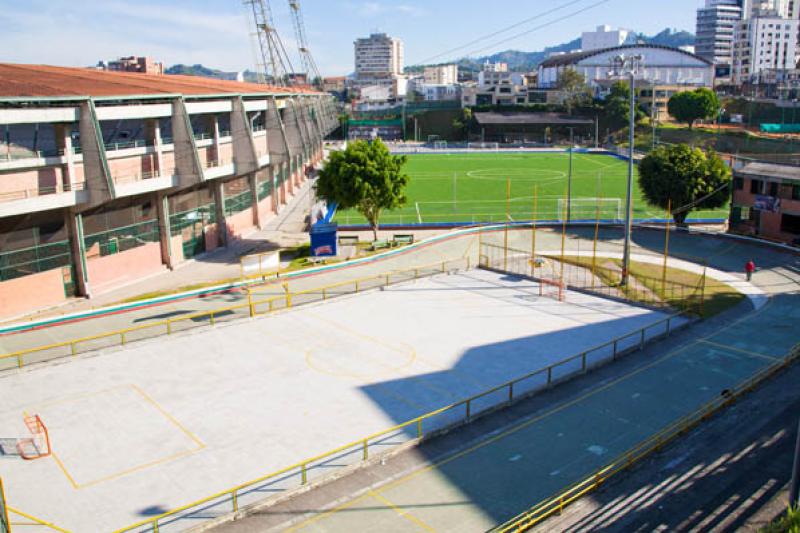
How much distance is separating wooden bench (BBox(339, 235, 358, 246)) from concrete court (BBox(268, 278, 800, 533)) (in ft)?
80.9

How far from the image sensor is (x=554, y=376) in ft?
76.7

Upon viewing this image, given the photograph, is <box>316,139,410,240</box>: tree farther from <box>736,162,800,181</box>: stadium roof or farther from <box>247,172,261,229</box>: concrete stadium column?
<box>736,162,800,181</box>: stadium roof

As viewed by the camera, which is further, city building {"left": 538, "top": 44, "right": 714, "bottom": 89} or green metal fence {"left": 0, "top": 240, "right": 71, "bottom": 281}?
city building {"left": 538, "top": 44, "right": 714, "bottom": 89}

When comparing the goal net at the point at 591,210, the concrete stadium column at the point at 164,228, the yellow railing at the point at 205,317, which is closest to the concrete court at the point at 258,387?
the yellow railing at the point at 205,317

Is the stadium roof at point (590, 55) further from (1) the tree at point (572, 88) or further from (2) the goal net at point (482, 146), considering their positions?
(2) the goal net at point (482, 146)

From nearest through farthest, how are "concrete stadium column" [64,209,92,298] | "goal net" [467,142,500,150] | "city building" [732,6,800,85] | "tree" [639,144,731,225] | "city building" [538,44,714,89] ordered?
1. "concrete stadium column" [64,209,92,298]
2. "tree" [639,144,731,225]
3. "goal net" [467,142,500,150]
4. "city building" [538,44,714,89]
5. "city building" [732,6,800,85]

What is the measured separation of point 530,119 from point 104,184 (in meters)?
114

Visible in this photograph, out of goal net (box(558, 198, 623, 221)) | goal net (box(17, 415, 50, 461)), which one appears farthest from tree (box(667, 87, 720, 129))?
goal net (box(17, 415, 50, 461))

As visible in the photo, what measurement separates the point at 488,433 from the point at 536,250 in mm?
25219

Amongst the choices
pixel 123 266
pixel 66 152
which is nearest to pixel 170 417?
pixel 66 152

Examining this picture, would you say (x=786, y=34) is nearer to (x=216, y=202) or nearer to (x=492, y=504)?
(x=216, y=202)

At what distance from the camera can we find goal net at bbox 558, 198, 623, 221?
53.6 meters

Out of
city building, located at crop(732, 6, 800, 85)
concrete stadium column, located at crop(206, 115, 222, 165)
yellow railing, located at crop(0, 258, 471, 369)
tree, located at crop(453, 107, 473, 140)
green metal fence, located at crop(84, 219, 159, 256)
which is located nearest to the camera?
yellow railing, located at crop(0, 258, 471, 369)

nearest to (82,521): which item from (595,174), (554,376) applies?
(554,376)
